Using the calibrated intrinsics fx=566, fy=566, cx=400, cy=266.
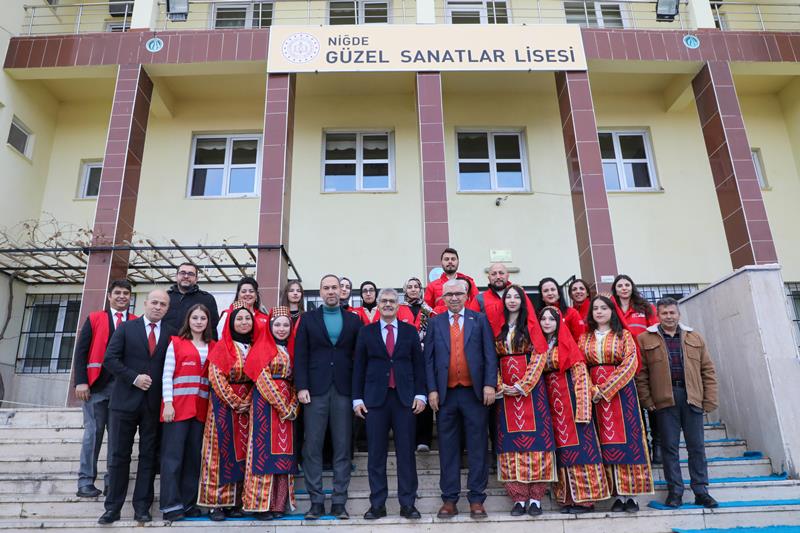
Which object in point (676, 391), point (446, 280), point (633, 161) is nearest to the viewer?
point (676, 391)

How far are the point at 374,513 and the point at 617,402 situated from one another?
6.42 ft

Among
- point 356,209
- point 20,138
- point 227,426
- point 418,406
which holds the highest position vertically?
point 20,138

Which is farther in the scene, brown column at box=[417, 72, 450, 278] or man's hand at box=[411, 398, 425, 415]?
brown column at box=[417, 72, 450, 278]

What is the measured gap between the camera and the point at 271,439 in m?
4.07

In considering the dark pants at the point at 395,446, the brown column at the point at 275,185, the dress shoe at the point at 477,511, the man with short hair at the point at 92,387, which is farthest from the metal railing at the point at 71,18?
the dress shoe at the point at 477,511

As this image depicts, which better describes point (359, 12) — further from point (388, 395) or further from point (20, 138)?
point (388, 395)

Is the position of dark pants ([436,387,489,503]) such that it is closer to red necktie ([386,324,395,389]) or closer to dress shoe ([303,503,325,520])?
red necktie ([386,324,395,389])

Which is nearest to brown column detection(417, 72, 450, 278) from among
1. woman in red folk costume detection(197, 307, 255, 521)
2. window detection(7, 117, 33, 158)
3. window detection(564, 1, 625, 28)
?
woman in red folk costume detection(197, 307, 255, 521)

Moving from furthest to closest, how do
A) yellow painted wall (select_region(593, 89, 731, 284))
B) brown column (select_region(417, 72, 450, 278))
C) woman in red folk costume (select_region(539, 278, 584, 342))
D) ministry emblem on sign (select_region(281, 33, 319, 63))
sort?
yellow painted wall (select_region(593, 89, 731, 284)) → ministry emblem on sign (select_region(281, 33, 319, 63)) → brown column (select_region(417, 72, 450, 278)) → woman in red folk costume (select_region(539, 278, 584, 342))

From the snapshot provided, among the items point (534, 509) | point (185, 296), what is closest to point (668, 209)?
point (534, 509)

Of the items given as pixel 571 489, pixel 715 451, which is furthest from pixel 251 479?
pixel 715 451

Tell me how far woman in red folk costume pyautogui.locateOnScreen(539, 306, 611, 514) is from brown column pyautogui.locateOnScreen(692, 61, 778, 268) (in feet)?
16.4

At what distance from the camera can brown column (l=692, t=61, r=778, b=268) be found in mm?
7898

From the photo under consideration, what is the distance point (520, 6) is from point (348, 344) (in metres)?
8.90
